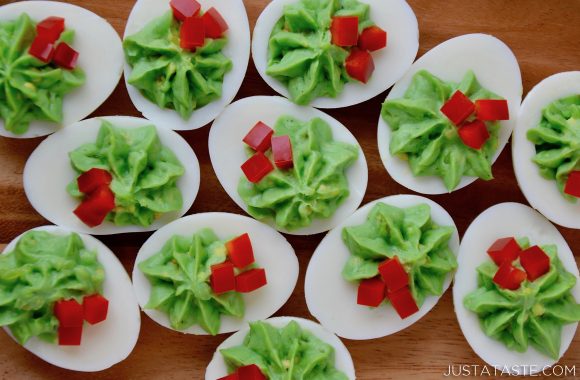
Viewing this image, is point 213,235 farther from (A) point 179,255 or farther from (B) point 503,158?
(B) point 503,158

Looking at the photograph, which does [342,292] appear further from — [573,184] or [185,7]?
[185,7]

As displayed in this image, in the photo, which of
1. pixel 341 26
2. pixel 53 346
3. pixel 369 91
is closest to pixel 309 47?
pixel 341 26

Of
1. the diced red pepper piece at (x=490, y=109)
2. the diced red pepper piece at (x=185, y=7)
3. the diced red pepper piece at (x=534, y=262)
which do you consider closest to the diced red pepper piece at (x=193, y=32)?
the diced red pepper piece at (x=185, y=7)

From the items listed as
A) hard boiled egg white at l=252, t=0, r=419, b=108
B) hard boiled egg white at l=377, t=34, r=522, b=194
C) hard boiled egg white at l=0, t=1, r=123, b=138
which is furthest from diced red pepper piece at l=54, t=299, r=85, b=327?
hard boiled egg white at l=377, t=34, r=522, b=194

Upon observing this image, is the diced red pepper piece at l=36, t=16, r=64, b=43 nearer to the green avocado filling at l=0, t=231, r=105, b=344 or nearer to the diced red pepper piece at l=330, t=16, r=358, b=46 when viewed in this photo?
the green avocado filling at l=0, t=231, r=105, b=344

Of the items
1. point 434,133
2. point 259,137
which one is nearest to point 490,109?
point 434,133

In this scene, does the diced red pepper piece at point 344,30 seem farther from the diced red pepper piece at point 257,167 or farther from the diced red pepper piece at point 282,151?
the diced red pepper piece at point 257,167
